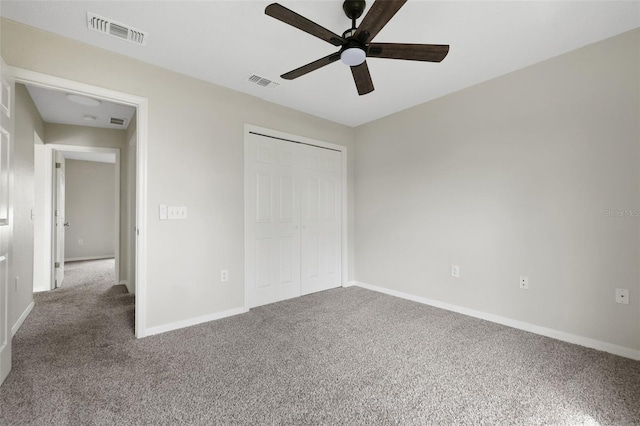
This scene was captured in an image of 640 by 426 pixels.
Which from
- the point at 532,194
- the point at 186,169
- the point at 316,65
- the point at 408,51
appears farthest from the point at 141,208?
the point at 532,194

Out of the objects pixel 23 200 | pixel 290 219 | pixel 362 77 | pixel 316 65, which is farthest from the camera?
pixel 290 219

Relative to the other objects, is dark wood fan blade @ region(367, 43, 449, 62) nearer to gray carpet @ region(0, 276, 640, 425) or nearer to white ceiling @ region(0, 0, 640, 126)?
white ceiling @ region(0, 0, 640, 126)

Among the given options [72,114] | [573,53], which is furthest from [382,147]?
[72,114]

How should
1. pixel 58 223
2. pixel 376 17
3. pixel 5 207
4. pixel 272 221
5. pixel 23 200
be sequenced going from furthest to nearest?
pixel 58 223 < pixel 272 221 < pixel 23 200 < pixel 5 207 < pixel 376 17

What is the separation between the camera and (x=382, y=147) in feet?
13.0

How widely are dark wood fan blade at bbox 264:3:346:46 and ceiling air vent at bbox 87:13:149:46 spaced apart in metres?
1.33

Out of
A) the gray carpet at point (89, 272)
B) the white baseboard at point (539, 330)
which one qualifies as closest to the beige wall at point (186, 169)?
the white baseboard at point (539, 330)

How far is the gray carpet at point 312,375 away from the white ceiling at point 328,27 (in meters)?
2.44

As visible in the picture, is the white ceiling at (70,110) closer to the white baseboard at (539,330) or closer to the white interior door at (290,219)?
the white interior door at (290,219)

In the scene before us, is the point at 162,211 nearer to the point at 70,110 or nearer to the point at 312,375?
the point at 312,375

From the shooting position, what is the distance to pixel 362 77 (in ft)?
6.90

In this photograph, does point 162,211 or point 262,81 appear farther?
point 262,81

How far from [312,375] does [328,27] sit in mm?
2474

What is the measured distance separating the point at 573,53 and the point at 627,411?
2.60 m
